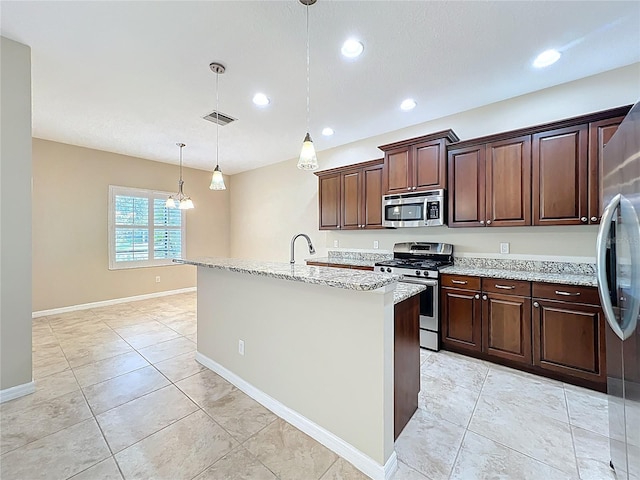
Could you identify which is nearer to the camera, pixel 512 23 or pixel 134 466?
pixel 134 466

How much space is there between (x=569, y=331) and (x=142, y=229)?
6.62 m

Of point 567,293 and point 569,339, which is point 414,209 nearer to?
point 567,293

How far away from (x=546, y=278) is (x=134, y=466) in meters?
3.39

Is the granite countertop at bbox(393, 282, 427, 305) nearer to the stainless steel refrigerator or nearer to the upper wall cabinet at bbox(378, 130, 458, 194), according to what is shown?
the stainless steel refrigerator

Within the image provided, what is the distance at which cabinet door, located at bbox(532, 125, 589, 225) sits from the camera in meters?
2.51

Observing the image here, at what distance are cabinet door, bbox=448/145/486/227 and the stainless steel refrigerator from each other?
1614mm

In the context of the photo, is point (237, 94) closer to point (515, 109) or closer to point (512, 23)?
point (512, 23)

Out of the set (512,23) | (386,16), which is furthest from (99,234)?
(512,23)

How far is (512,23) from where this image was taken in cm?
199

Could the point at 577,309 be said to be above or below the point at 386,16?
below

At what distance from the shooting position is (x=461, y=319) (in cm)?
294

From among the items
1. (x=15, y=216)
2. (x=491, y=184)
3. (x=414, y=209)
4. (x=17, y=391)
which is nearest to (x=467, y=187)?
(x=491, y=184)

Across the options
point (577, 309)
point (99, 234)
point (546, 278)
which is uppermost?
point (99, 234)

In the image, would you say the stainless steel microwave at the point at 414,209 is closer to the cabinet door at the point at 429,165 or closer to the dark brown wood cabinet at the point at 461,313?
the cabinet door at the point at 429,165
